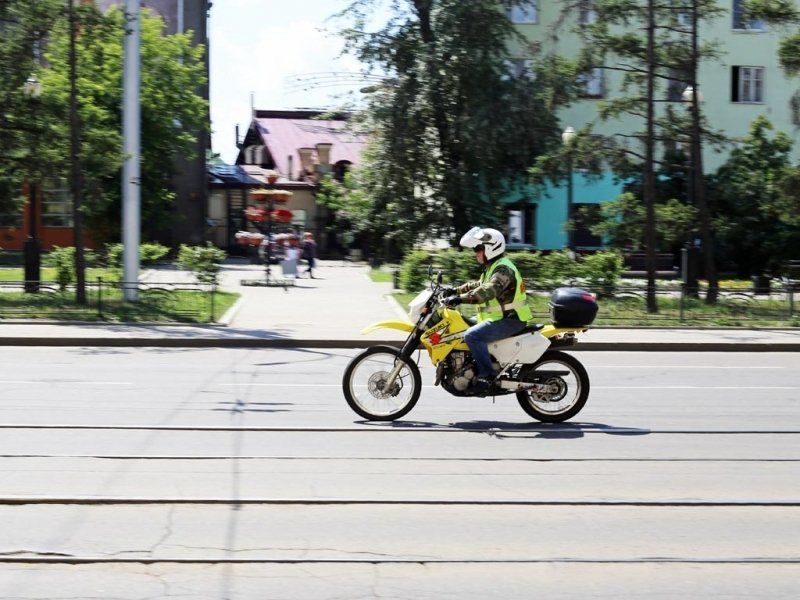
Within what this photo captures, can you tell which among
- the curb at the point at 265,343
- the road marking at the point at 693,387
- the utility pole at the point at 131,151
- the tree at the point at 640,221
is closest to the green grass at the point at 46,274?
the utility pole at the point at 131,151

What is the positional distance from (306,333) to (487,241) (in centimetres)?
1009

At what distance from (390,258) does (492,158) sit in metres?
9.44

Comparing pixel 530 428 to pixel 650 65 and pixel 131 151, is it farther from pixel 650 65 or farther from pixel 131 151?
pixel 650 65

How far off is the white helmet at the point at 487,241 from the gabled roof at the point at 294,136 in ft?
144

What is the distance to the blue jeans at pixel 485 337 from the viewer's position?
10.8 meters

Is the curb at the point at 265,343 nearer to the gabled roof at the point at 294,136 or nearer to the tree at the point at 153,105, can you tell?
the tree at the point at 153,105

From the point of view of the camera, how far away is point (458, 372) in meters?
10.9

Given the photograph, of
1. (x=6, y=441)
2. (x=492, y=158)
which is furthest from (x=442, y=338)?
(x=492, y=158)

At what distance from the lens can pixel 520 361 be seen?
1104cm

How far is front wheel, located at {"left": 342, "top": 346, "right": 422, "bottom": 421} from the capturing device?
1103cm

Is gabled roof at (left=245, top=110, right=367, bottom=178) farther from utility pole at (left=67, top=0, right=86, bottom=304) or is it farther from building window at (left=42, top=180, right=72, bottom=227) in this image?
utility pole at (left=67, top=0, right=86, bottom=304)

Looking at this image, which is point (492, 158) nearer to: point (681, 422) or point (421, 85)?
point (421, 85)

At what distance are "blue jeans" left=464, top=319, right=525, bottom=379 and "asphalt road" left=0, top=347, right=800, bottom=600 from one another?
556 millimetres

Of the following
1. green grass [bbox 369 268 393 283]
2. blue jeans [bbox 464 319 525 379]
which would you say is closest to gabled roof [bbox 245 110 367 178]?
green grass [bbox 369 268 393 283]
